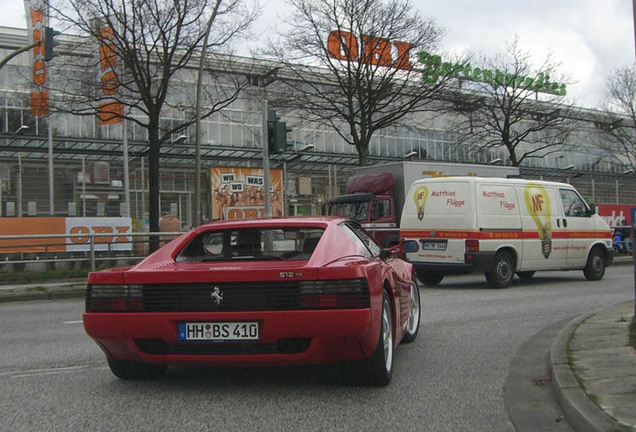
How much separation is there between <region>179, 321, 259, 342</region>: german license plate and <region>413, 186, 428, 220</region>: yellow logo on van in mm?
9427

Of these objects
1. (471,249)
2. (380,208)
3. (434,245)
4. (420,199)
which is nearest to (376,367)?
(471,249)

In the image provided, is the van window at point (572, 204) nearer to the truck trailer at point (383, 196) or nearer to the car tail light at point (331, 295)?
the truck trailer at point (383, 196)

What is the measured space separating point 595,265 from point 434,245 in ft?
14.3

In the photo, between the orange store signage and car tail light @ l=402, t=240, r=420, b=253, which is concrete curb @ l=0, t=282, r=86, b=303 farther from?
the orange store signage

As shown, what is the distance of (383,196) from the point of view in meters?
19.2

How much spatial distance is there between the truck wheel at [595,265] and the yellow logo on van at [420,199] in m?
4.32

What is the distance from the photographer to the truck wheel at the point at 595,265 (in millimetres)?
14781

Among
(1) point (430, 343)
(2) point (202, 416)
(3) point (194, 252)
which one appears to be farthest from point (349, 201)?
(2) point (202, 416)

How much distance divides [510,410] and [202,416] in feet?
6.79

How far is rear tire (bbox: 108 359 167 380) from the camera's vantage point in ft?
16.8

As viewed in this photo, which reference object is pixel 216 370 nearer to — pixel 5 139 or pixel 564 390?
pixel 564 390

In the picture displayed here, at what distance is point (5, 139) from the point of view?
30.7 metres

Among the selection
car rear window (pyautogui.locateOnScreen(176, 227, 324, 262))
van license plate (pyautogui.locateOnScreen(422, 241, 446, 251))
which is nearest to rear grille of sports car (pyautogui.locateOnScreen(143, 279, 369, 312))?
car rear window (pyautogui.locateOnScreen(176, 227, 324, 262))

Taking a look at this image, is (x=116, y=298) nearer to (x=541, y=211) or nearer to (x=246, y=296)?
(x=246, y=296)
